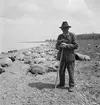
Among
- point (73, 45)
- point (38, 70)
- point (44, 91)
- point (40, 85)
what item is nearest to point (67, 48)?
point (73, 45)

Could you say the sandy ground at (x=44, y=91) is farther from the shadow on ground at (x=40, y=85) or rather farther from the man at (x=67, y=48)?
the man at (x=67, y=48)

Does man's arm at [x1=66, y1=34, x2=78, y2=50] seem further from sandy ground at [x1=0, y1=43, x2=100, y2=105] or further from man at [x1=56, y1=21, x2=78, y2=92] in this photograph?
sandy ground at [x1=0, y1=43, x2=100, y2=105]

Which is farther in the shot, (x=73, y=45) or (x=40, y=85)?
(x=40, y=85)

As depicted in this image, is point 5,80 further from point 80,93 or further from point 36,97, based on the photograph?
point 80,93

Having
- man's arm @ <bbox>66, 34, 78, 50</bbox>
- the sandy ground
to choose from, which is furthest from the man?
the sandy ground

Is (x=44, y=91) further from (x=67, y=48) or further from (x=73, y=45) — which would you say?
(x=73, y=45)

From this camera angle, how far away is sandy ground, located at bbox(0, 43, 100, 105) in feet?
19.0

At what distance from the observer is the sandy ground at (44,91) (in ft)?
19.0

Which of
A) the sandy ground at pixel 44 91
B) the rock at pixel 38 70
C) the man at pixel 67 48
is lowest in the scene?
the sandy ground at pixel 44 91

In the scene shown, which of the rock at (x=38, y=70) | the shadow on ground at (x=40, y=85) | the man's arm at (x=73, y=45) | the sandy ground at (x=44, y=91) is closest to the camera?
the sandy ground at (x=44, y=91)

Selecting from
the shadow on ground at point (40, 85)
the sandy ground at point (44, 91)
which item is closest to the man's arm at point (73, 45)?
the sandy ground at point (44, 91)

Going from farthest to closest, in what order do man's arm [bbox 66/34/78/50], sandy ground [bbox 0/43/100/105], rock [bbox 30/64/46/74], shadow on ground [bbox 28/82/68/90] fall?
rock [bbox 30/64/46/74] < shadow on ground [bbox 28/82/68/90] < man's arm [bbox 66/34/78/50] < sandy ground [bbox 0/43/100/105]

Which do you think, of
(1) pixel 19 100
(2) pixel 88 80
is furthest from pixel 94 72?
(1) pixel 19 100

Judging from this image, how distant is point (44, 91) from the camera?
6.68 m
